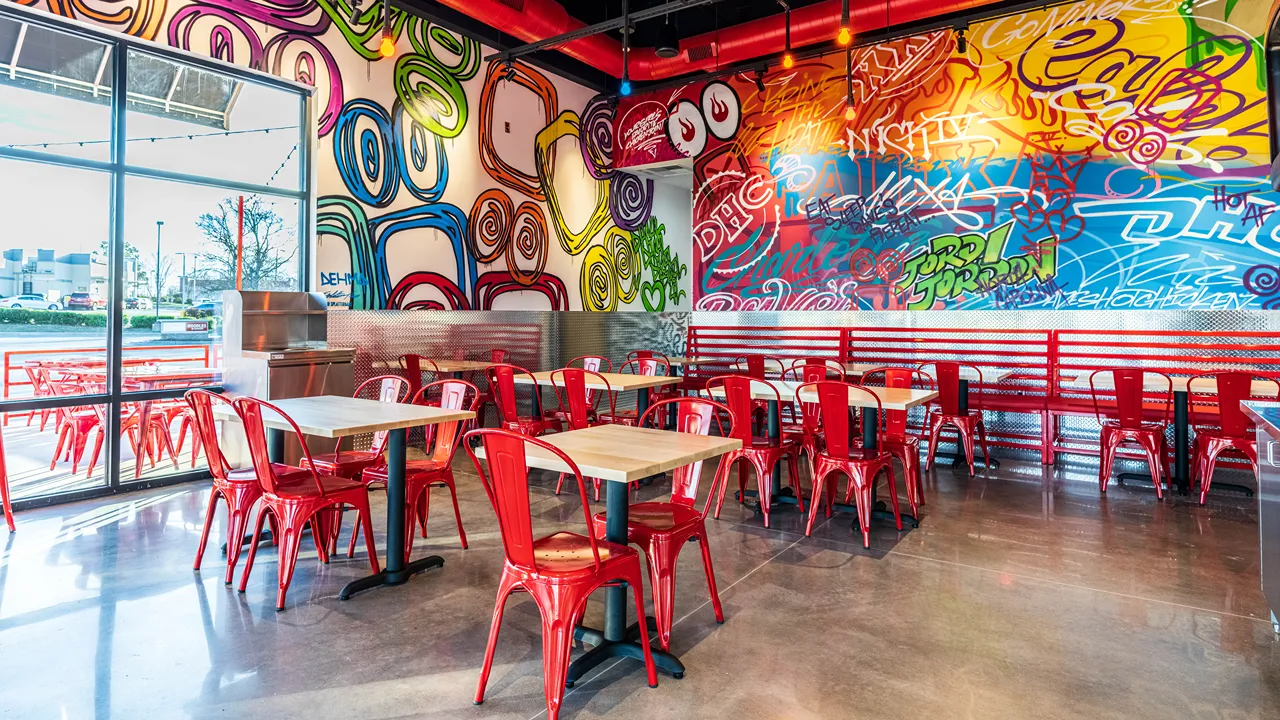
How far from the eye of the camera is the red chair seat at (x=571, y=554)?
258 cm

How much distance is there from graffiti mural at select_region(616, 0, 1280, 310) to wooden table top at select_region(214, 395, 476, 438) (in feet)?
20.6

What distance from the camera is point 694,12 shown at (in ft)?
30.8

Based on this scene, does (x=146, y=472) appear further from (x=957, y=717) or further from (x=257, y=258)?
(x=957, y=717)

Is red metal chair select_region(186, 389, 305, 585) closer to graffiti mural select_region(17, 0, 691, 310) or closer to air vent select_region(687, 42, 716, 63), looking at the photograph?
graffiti mural select_region(17, 0, 691, 310)

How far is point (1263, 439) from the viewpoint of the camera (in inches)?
129

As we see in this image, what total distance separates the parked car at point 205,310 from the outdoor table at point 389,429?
2.99 metres

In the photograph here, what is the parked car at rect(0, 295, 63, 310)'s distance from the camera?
18.0 feet

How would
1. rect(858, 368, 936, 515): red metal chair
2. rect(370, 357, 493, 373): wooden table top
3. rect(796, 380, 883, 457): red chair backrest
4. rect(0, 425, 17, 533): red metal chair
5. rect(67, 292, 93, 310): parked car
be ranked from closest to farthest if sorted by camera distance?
rect(796, 380, 883, 457): red chair backrest
rect(0, 425, 17, 533): red metal chair
rect(858, 368, 936, 515): red metal chair
rect(67, 292, 93, 310): parked car
rect(370, 357, 493, 373): wooden table top

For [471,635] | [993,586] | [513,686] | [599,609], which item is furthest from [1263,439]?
[471,635]

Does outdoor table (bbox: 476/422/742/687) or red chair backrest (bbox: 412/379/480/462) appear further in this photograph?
red chair backrest (bbox: 412/379/480/462)

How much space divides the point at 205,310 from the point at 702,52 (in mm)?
6357

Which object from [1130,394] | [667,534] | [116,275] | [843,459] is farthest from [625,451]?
[116,275]

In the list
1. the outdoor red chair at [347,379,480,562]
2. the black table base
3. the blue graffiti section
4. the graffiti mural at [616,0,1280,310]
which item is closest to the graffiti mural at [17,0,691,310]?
the graffiti mural at [616,0,1280,310]

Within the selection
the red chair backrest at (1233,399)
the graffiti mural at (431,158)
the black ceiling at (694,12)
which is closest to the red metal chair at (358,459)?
the graffiti mural at (431,158)
